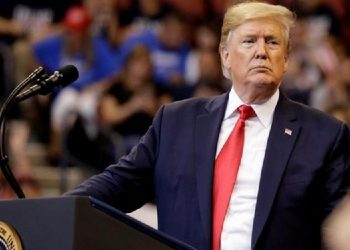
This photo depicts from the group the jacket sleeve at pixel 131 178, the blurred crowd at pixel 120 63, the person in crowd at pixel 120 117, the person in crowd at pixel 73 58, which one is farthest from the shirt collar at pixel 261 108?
the person in crowd at pixel 73 58

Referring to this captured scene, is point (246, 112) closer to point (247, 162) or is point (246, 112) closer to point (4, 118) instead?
point (247, 162)

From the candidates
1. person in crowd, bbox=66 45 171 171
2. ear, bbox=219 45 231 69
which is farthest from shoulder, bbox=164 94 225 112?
person in crowd, bbox=66 45 171 171

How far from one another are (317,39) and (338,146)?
19.2 feet

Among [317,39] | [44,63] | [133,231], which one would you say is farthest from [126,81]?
[133,231]

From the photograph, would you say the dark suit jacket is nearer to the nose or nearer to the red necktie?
the red necktie

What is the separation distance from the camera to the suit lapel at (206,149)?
417 centimetres

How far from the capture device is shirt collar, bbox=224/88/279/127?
436 centimetres

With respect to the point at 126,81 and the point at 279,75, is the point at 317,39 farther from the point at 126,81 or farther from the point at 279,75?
the point at 279,75

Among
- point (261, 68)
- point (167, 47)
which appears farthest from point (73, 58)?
point (261, 68)

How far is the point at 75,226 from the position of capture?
3.43 meters

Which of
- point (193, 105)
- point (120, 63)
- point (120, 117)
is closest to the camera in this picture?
point (193, 105)

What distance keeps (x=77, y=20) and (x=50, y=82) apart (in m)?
5.59

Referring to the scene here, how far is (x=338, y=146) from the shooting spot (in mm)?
4246

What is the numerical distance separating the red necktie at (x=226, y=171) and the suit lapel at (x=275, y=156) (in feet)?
0.32
